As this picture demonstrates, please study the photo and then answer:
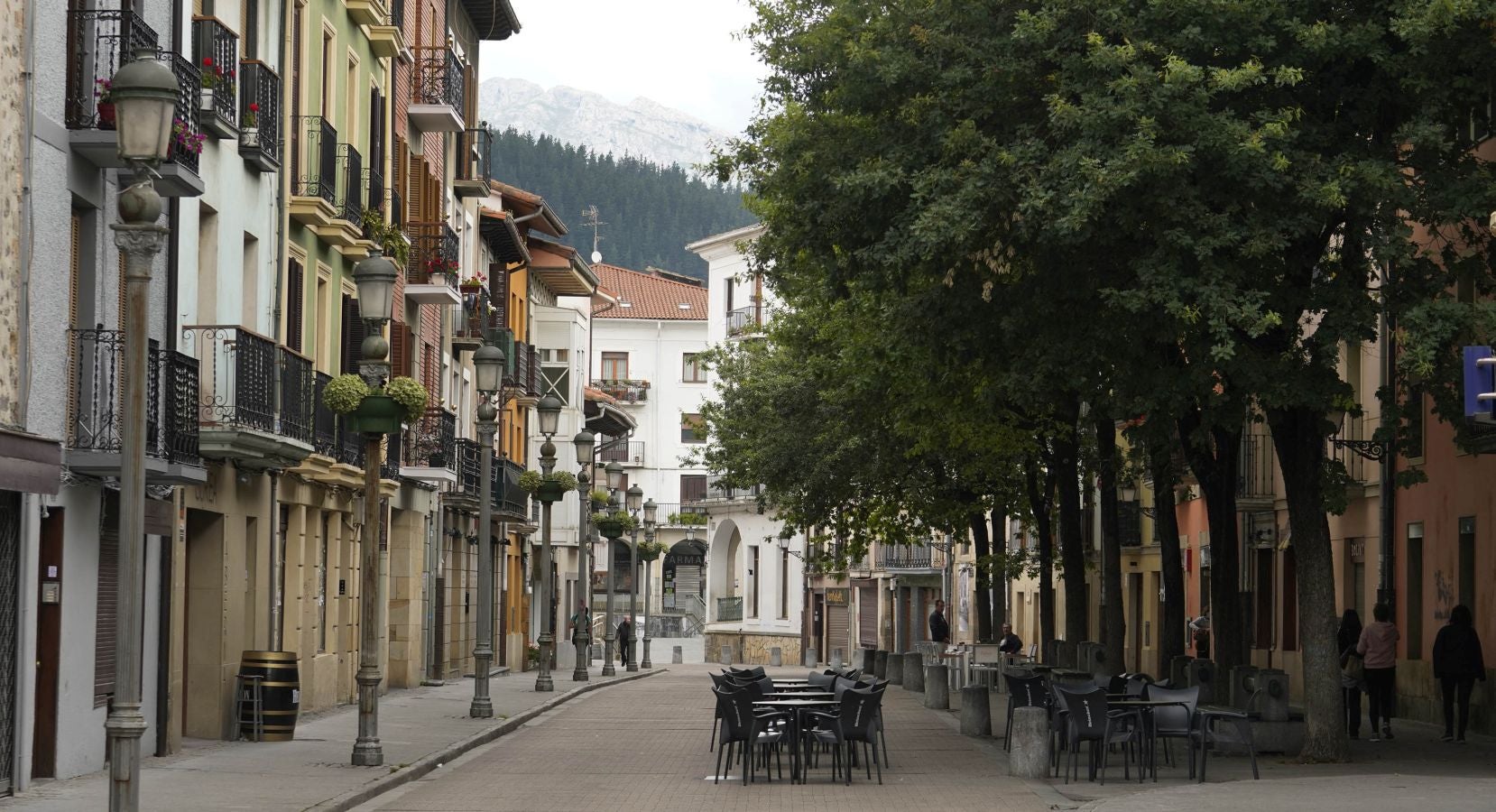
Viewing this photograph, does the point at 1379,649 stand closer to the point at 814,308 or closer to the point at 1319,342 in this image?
the point at 1319,342

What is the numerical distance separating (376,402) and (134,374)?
8.66 meters

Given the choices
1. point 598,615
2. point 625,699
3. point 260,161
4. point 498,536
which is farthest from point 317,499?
point 598,615

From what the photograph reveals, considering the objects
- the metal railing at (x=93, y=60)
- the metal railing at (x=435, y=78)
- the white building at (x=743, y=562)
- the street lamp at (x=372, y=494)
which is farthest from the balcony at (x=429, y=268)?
the white building at (x=743, y=562)

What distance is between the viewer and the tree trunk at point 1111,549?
34156 mm

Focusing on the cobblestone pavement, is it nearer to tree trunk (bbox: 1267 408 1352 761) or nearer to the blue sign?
tree trunk (bbox: 1267 408 1352 761)

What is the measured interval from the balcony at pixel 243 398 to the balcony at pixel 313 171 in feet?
11.8

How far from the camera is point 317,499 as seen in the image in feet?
106

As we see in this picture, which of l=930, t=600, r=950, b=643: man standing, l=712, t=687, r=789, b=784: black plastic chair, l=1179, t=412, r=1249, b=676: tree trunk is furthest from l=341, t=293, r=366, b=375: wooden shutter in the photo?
l=930, t=600, r=950, b=643: man standing

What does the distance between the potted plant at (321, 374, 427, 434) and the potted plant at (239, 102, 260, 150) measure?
10.3 feet

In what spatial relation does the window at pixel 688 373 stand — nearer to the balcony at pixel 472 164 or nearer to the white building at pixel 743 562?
the white building at pixel 743 562

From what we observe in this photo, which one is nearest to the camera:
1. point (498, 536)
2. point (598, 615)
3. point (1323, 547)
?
point (1323, 547)

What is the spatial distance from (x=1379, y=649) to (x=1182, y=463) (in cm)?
1167

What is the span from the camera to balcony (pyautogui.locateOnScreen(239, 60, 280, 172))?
2612cm

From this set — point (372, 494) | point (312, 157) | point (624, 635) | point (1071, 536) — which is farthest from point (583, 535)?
point (372, 494)
